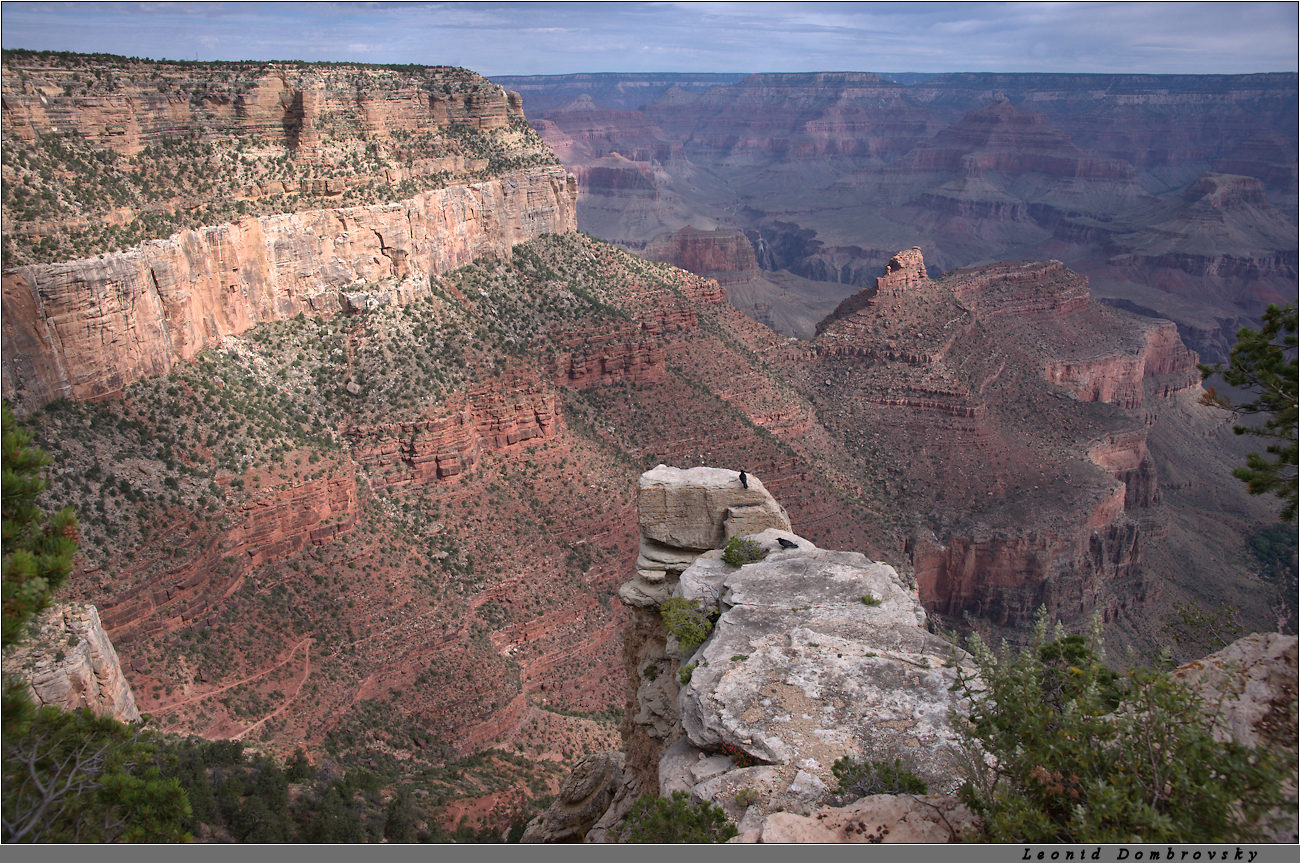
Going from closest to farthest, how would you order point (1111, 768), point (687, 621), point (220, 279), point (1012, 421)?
1. point (1111, 768)
2. point (687, 621)
3. point (220, 279)
4. point (1012, 421)

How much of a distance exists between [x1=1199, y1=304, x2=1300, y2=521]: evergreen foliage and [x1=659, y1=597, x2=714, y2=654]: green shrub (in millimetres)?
12829

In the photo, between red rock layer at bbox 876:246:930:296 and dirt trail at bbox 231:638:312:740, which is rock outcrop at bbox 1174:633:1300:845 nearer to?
dirt trail at bbox 231:638:312:740

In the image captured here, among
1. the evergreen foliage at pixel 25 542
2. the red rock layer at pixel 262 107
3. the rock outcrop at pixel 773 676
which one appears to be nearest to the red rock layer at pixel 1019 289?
the red rock layer at pixel 262 107

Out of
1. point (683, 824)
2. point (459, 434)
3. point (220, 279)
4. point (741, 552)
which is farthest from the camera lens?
point (459, 434)

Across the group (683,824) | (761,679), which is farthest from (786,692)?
(683,824)

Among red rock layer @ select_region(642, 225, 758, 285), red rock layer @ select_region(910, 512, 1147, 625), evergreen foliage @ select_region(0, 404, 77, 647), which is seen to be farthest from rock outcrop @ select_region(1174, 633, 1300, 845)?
red rock layer @ select_region(642, 225, 758, 285)

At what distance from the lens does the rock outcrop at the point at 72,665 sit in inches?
955

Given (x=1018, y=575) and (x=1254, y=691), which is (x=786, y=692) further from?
(x=1018, y=575)

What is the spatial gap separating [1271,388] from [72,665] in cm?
2913

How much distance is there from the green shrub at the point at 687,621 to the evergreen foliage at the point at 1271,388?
505 inches

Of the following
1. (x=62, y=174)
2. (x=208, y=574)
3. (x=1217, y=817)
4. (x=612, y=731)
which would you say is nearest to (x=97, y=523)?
(x=208, y=574)

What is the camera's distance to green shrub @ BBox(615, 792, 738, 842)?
18.1 metres

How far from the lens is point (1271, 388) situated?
63.6ft

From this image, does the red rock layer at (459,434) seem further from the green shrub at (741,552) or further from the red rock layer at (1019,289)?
the red rock layer at (1019,289)
